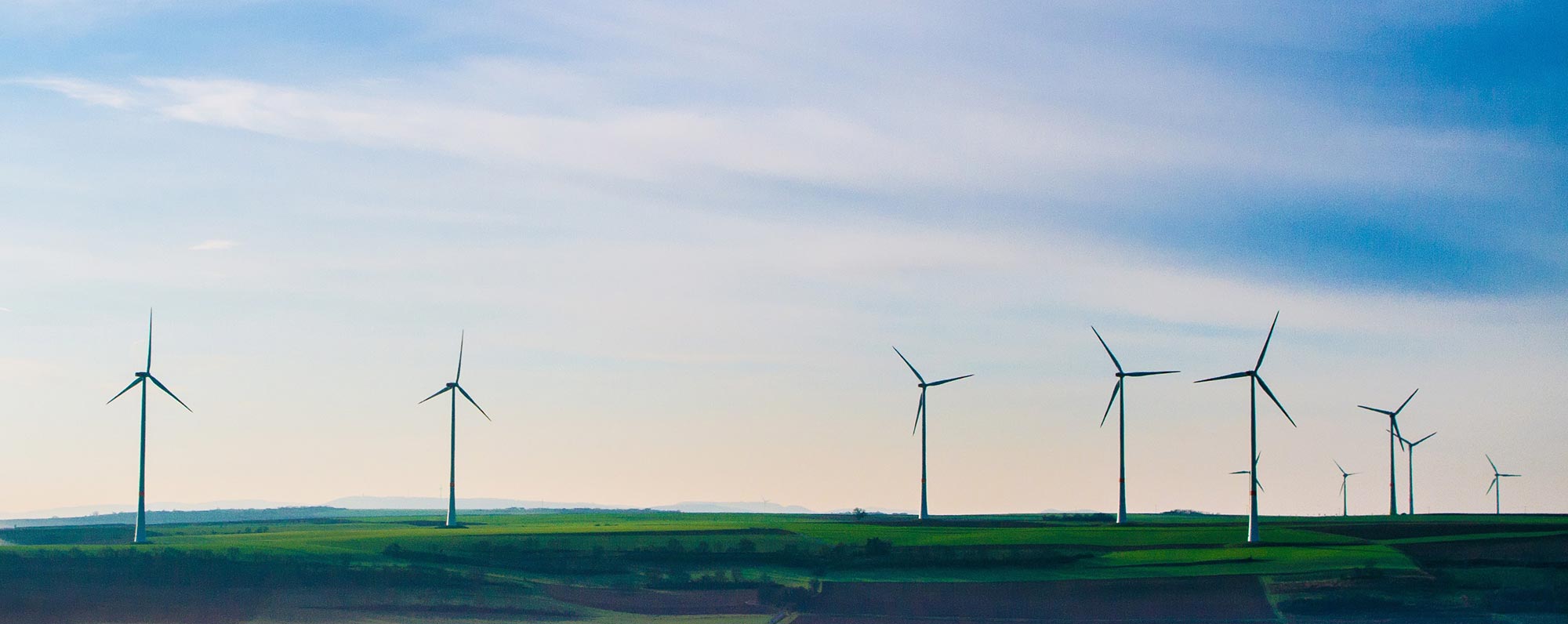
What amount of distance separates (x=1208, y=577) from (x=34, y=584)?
63572mm

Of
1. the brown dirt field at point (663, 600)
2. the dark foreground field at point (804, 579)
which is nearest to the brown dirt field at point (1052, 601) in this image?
the dark foreground field at point (804, 579)

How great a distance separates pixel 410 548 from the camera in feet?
360

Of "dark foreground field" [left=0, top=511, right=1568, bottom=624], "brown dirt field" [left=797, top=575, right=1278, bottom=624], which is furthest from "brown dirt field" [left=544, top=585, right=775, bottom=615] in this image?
"brown dirt field" [left=797, top=575, right=1278, bottom=624]

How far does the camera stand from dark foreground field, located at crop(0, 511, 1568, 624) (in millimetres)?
83312

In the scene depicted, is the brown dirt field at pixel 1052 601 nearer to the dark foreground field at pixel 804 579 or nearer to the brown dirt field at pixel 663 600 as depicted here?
the dark foreground field at pixel 804 579

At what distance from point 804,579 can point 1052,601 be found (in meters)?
15.3

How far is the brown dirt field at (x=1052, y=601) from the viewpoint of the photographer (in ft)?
268

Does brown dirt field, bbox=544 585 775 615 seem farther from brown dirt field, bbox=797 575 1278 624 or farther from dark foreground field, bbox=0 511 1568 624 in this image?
brown dirt field, bbox=797 575 1278 624

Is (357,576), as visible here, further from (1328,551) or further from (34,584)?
(1328,551)

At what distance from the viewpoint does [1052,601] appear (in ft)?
283

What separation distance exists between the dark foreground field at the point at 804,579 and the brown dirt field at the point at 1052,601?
0.61 feet

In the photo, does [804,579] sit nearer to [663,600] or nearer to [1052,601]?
[663,600]

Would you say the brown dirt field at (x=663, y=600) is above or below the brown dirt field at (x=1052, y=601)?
below

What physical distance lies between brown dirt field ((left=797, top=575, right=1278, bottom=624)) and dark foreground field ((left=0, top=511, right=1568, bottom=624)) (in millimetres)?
187
